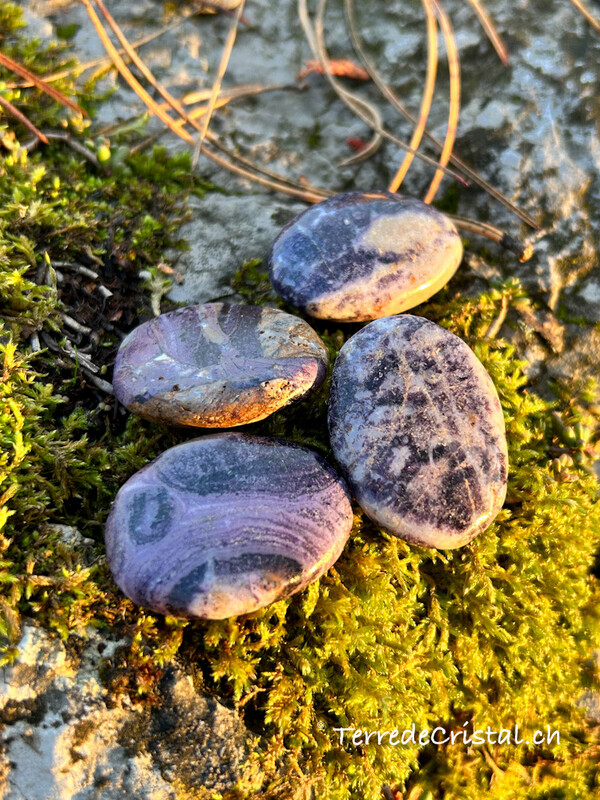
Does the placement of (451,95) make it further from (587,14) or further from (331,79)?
(587,14)

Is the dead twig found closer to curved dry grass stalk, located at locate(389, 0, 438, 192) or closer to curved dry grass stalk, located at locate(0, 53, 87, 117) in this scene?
curved dry grass stalk, located at locate(0, 53, 87, 117)

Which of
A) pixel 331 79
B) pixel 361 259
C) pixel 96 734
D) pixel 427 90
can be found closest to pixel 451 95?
pixel 427 90

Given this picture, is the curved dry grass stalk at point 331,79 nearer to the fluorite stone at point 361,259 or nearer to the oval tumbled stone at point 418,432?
the fluorite stone at point 361,259

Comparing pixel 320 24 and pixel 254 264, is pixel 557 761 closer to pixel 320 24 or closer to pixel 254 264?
pixel 254 264

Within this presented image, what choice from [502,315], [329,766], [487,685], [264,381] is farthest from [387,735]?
Result: [502,315]

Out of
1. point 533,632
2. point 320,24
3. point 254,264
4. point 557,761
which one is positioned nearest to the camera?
point 533,632

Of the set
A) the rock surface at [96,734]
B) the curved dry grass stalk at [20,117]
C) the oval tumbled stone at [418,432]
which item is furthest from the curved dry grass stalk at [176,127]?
the rock surface at [96,734]

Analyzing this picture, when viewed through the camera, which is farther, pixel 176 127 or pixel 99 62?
pixel 99 62
